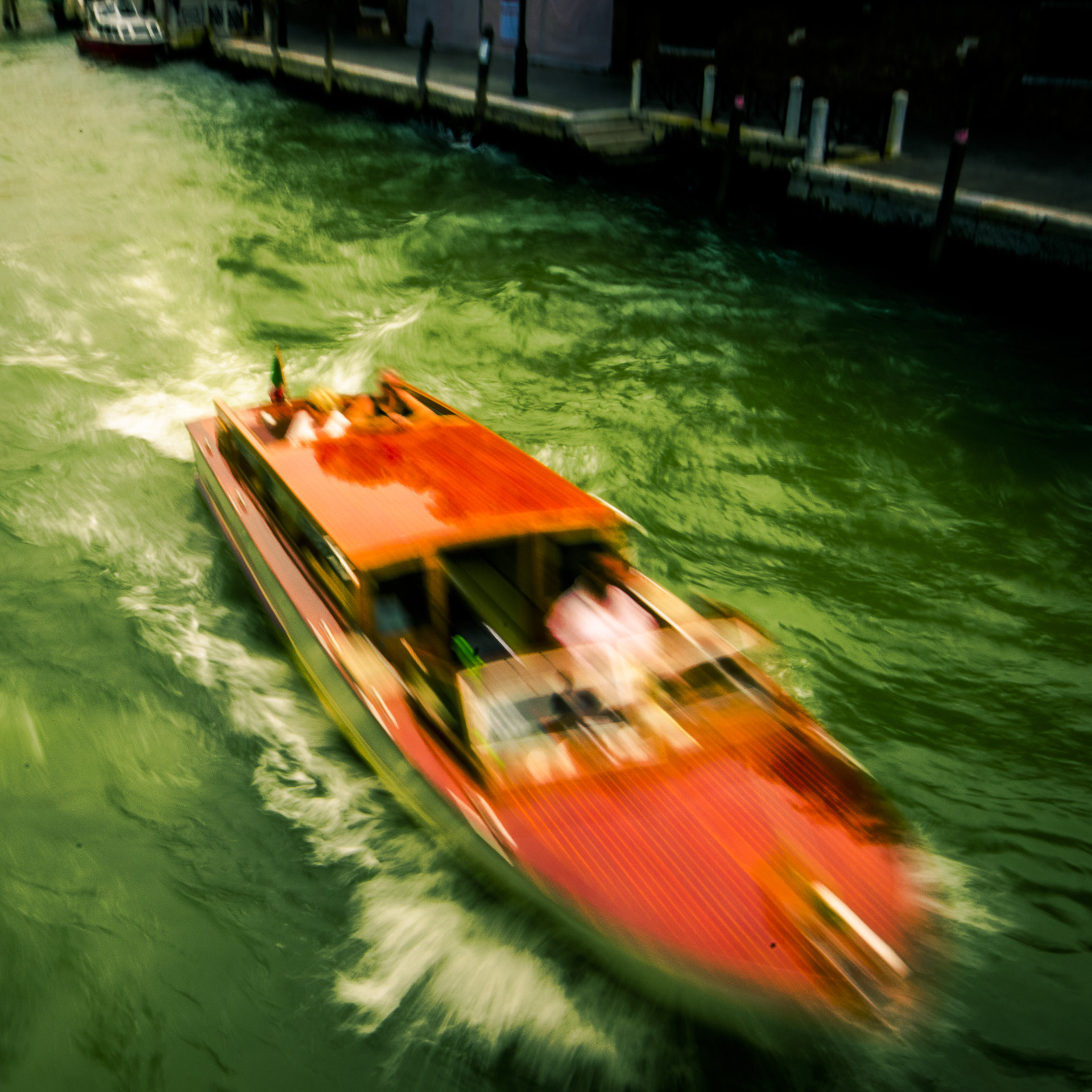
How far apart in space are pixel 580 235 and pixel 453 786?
10.5 meters

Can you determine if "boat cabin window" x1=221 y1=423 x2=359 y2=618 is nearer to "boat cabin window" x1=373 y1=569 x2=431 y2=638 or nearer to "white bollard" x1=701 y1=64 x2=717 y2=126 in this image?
"boat cabin window" x1=373 y1=569 x2=431 y2=638

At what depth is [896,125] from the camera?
38.5 feet

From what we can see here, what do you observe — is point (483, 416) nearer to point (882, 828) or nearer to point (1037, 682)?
point (1037, 682)

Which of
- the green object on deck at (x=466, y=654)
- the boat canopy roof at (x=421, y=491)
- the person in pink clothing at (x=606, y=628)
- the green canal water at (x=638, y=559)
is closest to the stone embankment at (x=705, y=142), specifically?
the green canal water at (x=638, y=559)

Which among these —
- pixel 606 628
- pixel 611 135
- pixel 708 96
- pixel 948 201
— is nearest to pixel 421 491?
pixel 606 628

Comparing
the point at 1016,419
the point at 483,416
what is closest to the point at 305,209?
the point at 483,416

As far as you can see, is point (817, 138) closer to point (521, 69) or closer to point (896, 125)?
point (896, 125)

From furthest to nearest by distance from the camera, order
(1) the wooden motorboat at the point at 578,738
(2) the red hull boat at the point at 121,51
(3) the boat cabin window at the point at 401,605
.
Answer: (2) the red hull boat at the point at 121,51 → (3) the boat cabin window at the point at 401,605 → (1) the wooden motorboat at the point at 578,738

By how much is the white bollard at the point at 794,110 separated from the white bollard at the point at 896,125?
1.20 m

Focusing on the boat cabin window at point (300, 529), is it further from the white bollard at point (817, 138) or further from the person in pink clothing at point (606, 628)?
the white bollard at point (817, 138)

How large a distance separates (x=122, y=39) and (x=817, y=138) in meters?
20.3

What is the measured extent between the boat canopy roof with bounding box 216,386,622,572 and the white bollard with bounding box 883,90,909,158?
9011mm

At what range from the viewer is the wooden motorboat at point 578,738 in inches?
123

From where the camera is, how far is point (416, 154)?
651 inches
